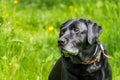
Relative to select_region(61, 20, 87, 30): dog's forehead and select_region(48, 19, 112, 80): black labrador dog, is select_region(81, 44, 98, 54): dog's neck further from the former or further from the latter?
select_region(61, 20, 87, 30): dog's forehead

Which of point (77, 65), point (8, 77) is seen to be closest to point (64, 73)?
point (77, 65)

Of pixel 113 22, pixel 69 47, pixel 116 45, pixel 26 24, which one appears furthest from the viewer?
pixel 26 24

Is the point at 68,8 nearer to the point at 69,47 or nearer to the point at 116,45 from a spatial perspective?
the point at 116,45

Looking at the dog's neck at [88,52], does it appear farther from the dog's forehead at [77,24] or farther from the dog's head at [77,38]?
the dog's forehead at [77,24]

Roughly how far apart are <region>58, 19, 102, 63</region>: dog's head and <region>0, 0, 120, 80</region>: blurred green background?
453 millimetres

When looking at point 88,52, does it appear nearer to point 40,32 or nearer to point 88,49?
point 88,49

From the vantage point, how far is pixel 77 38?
5.43 metres

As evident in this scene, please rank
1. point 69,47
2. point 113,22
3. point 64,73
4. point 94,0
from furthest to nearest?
point 94,0, point 113,22, point 64,73, point 69,47

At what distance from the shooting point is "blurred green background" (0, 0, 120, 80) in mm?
6621

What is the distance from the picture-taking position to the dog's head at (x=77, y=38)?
5348 mm

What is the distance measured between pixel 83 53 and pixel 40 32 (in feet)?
11.3

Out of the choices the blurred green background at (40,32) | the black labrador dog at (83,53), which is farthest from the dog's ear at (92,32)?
the blurred green background at (40,32)

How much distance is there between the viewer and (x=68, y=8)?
10539 millimetres

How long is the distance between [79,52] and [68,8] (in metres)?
5.04
